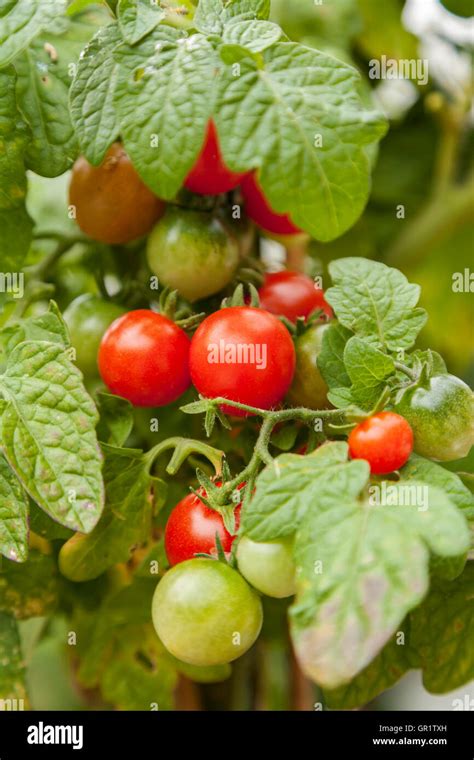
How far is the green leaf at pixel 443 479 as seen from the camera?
46cm

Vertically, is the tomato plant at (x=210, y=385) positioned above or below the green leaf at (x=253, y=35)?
below

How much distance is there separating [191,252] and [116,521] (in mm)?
205

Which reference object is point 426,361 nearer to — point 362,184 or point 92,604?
point 362,184

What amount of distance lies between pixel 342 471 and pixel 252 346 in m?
0.11

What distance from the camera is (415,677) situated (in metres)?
1.01

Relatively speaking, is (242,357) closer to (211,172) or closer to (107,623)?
(211,172)

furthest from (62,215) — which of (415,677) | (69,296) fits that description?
(415,677)

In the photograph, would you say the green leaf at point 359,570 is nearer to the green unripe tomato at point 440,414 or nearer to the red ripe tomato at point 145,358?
the green unripe tomato at point 440,414

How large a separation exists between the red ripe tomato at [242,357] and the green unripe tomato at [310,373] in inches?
1.2

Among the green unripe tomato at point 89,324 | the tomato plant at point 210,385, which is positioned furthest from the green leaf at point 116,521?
the green unripe tomato at point 89,324

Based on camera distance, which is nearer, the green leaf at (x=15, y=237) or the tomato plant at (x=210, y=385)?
the tomato plant at (x=210, y=385)

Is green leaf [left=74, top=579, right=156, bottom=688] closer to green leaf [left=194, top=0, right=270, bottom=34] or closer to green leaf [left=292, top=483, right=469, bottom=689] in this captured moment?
green leaf [left=292, top=483, right=469, bottom=689]
